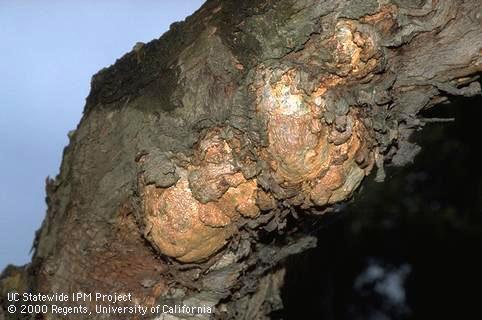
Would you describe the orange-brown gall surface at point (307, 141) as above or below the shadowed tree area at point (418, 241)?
above

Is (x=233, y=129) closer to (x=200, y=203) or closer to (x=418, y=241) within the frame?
(x=200, y=203)

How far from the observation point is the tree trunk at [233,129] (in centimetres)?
83

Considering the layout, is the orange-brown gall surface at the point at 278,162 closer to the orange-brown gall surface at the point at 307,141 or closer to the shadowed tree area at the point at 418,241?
the orange-brown gall surface at the point at 307,141

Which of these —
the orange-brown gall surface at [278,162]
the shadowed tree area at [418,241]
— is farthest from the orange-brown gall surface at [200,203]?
the shadowed tree area at [418,241]

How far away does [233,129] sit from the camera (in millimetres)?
849

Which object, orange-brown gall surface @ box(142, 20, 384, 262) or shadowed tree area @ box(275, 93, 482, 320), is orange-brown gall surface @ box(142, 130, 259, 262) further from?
shadowed tree area @ box(275, 93, 482, 320)

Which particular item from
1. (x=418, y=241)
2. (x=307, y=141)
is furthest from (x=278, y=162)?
(x=418, y=241)

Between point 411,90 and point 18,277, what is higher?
point 411,90

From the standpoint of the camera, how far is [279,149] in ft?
2.76

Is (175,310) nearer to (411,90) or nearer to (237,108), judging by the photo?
(237,108)

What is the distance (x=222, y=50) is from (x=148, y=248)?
1.21 feet

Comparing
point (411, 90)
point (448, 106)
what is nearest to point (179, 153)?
point (411, 90)

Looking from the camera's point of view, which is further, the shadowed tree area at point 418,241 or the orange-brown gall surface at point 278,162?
the shadowed tree area at point 418,241

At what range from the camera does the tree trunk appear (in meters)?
0.83
